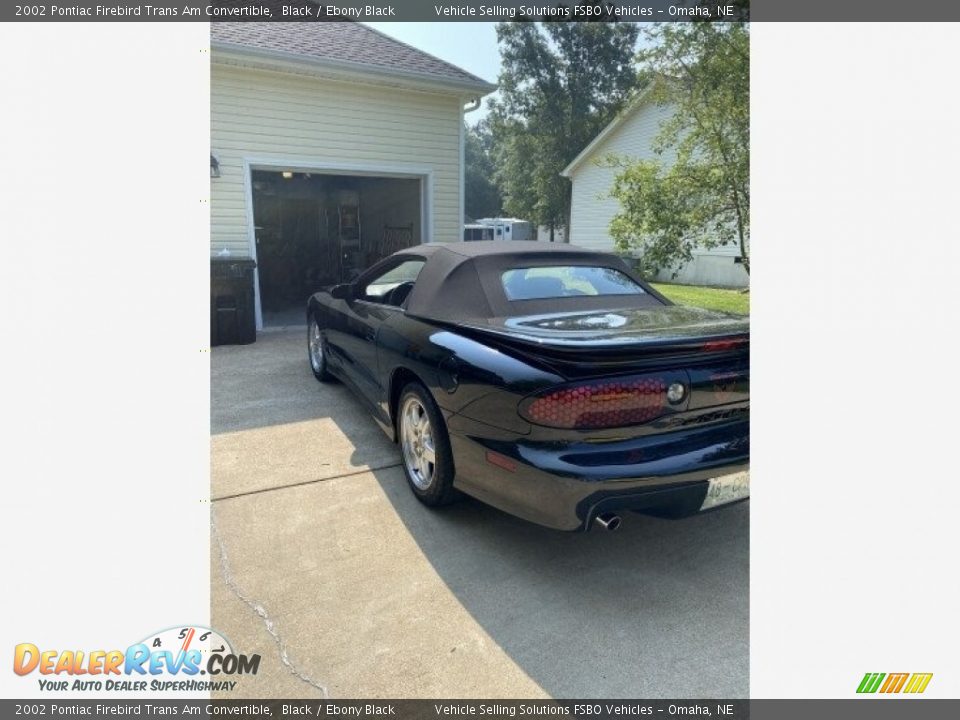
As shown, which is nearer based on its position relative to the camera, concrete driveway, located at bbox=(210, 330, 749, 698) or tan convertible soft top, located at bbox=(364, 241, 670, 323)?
concrete driveway, located at bbox=(210, 330, 749, 698)

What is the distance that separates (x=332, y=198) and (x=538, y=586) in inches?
490

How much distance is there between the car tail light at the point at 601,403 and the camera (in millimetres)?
2191

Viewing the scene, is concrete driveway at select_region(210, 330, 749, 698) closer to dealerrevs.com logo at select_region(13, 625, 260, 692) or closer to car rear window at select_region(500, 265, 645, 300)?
dealerrevs.com logo at select_region(13, 625, 260, 692)

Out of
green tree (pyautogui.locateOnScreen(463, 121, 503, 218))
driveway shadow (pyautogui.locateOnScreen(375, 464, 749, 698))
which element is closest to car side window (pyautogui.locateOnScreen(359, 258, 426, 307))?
driveway shadow (pyautogui.locateOnScreen(375, 464, 749, 698))

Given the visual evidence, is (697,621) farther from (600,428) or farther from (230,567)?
(230,567)

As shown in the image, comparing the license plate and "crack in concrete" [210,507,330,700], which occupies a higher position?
the license plate

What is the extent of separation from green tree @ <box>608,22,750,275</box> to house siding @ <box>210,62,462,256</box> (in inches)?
129

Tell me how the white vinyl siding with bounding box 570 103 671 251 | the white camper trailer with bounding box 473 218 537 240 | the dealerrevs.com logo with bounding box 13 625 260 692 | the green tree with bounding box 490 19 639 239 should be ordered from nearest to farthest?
the dealerrevs.com logo with bounding box 13 625 260 692, the white vinyl siding with bounding box 570 103 671 251, the green tree with bounding box 490 19 639 239, the white camper trailer with bounding box 473 218 537 240

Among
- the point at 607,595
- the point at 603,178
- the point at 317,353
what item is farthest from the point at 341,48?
the point at 603,178

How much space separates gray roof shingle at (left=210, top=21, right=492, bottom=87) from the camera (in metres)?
7.64

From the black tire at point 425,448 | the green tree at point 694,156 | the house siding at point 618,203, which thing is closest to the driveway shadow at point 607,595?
the black tire at point 425,448

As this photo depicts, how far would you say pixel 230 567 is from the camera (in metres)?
2.54
